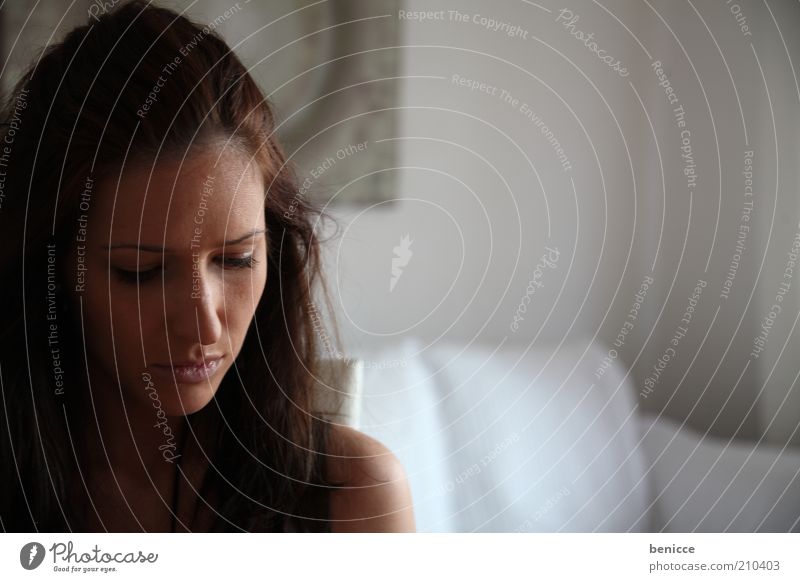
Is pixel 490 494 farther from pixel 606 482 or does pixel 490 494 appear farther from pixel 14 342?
pixel 14 342

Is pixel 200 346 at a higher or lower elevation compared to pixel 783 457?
higher

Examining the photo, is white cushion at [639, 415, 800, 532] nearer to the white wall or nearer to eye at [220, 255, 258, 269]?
the white wall

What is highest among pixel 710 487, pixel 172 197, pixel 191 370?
pixel 172 197

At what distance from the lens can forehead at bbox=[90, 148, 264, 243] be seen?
1.46 feet

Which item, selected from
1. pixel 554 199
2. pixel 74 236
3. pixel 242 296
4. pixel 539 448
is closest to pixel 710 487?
pixel 539 448

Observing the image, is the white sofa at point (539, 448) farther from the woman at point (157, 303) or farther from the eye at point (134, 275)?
the eye at point (134, 275)

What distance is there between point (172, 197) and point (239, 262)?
54 millimetres

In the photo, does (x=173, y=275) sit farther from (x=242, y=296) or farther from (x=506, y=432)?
(x=506, y=432)

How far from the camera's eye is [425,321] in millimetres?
500

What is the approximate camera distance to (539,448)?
20.2 inches
